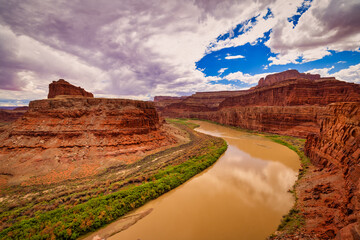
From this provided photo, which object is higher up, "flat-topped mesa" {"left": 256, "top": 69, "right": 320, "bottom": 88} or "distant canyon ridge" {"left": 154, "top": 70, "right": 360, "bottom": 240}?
"flat-topped mesa" {"left": 256, "top": 69, "right": 320, "bottom": 88}

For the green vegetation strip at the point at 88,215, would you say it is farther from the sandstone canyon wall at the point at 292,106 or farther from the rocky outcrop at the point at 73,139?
the sandstone canyon wall at the point at 292,106

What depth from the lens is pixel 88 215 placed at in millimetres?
10047

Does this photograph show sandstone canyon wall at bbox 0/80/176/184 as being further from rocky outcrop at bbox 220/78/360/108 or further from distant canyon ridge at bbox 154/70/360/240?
rocky outcrop at bbox 220/78/360/108

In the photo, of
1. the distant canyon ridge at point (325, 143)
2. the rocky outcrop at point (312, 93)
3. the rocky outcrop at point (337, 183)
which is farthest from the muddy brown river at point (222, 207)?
the rocky outcrop at point (312, 93)

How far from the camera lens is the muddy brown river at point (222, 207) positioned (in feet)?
31.1

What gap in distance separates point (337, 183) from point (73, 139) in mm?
28514

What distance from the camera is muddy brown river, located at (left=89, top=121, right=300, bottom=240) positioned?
9469 millimetres

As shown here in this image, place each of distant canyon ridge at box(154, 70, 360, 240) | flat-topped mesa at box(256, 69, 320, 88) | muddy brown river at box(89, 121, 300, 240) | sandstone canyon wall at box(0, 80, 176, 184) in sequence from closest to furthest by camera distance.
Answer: distant canyon ridge at box(154, 70, 360, 240) → muddy brown river at box(89, 121, 300, 240) → sandstone canyon wall at box(0, 80, 176, 184) → flat-topped mesa at box(256, 69, 320, 88)

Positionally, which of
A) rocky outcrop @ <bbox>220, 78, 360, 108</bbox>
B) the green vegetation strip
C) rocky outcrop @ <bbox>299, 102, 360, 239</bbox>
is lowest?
the green vegetation strip

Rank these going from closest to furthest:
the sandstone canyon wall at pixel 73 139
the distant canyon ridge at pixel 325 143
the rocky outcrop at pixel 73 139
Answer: the distant canyon ridge at pixel 325 143, the rocky outcrop at pixel 73 139, the sandstone canyon wall at pixel 73 139

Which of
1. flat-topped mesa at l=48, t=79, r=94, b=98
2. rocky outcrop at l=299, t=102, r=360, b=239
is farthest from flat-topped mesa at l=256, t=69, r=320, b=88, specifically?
flat-topped mesa at l=48, t=79, r=94, b=98

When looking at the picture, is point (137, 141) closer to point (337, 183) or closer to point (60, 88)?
point (337, 183)

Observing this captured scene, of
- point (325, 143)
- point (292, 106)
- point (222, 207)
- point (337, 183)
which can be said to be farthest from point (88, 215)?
point (292, 106)

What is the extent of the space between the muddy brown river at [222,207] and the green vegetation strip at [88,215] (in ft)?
2.42
